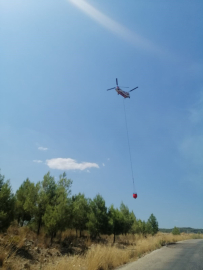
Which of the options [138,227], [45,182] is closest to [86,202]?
[45,182]

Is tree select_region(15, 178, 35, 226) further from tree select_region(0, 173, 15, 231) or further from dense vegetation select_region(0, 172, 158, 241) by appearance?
tree select_region(0, 173, 15, 231)

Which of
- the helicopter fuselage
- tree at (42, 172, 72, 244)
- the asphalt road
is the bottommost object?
the asphalt road

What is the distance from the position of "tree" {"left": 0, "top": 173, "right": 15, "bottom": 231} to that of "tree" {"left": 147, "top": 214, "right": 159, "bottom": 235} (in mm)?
43730

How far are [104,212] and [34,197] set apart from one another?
39.8 ft

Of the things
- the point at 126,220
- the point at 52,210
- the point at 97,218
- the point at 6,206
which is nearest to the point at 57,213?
the point at 52,210

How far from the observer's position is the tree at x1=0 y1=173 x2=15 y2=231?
15.9 m

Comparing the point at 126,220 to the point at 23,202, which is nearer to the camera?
the point at 23,202

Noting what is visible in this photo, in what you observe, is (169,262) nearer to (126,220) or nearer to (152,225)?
(126,220)

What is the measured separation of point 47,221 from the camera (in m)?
19.7

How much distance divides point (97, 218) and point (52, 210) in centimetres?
1060

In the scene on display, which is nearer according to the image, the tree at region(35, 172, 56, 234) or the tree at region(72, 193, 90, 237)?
the tree at region(35, 172, 56, 234)

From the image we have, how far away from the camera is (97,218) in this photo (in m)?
29.0

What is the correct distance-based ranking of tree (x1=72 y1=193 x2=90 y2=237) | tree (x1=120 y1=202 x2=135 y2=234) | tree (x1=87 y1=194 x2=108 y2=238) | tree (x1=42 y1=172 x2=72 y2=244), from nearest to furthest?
tree (x1=42 y1=172 x2=72 y2=244)
tree (x1=87 y1=194 x2=108 y2=238)
tree (x1=72 y1=193 x2=90 y2=237)
tree (x1=120 y1=202 x2=135 y2=234)

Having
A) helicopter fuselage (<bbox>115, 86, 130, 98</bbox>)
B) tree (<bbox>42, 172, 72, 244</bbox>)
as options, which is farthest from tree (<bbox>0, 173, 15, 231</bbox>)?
helicopter fuselage (<bbox>115, 86, 130, 98</bbox>)
